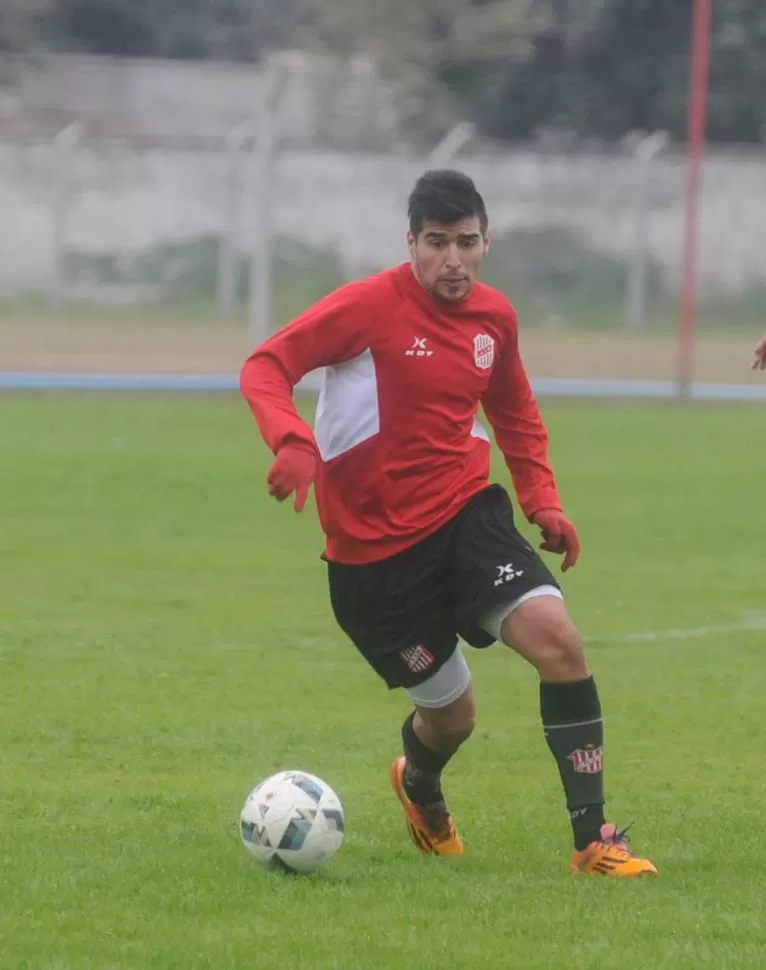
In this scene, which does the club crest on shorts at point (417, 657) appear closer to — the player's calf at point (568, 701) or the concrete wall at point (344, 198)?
the player's calf at point (568, 701)

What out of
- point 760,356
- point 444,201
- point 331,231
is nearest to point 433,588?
point 444,201

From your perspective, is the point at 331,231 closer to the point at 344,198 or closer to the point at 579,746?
the point at 344,198

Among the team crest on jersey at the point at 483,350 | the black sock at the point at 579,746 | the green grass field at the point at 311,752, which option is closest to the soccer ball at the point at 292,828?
the green grass field at the point at 311,752

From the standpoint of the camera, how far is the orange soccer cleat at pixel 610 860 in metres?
5.06

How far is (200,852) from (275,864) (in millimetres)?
311

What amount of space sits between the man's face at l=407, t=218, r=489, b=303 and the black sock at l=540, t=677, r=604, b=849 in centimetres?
108

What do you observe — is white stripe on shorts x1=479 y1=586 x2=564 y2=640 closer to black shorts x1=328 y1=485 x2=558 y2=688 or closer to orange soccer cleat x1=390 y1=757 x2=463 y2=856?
black shorts x1=328 y1=485 x2=558 y2=688

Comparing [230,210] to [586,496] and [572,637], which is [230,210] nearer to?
[586,496]

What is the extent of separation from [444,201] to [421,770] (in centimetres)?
160

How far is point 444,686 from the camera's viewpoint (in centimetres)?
541

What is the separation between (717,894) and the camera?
16.1ft

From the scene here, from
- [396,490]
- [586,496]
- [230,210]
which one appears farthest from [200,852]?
[230,210]

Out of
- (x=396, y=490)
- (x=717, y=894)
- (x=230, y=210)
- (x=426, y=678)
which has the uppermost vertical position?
(x=396, y=490)

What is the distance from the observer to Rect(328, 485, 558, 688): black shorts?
5234 millimetres
